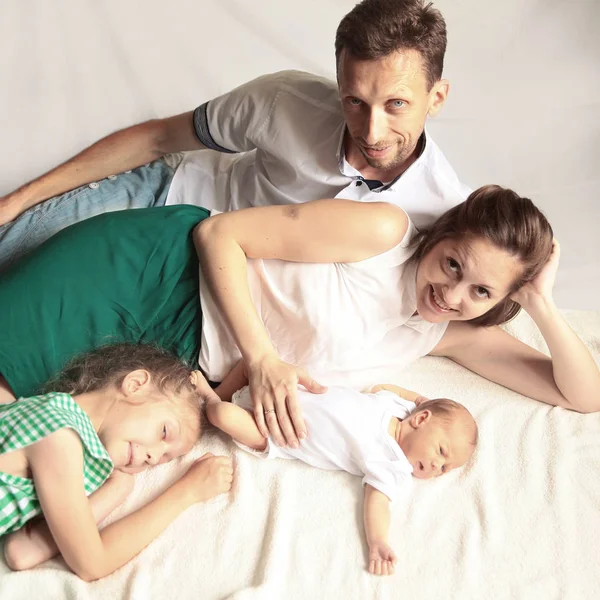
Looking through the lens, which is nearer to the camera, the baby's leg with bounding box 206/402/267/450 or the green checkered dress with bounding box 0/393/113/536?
the green checkered dress with bounding box 0/393/113/536

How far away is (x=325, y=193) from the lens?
167 centimetres

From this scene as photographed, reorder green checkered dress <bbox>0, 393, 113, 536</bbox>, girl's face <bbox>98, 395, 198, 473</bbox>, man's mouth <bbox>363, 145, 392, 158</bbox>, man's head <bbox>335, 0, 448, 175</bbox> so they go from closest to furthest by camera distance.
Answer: green checkered dress <bbox>0, 393, 113, 536</bbox>, girl's face <bbox>98, 395, 198, 473</bbox>, man's head <bbox>335, 0, 448, 175</bbox>, man's mouth <bbox>363, 145, 392, 158</bbox>

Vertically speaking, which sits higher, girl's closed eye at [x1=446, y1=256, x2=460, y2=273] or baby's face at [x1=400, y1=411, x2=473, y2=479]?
girl's closed eye at [x1=446, y1=256, x2=460, y2=273]

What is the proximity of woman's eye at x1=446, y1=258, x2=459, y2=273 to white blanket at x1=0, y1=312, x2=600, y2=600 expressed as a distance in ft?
1.14

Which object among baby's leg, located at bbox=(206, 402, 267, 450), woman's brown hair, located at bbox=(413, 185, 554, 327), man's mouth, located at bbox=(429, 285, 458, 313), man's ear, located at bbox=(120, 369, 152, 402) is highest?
woman's brown hair, located at bbox=(413, 185, 554, 327)

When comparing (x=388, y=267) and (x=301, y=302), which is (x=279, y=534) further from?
(x=388, y=267)

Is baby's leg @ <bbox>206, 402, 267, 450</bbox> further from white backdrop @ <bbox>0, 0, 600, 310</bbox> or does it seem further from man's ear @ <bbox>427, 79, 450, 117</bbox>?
white backdrop @ <bbox>0, 0, 600, 310</bbox>

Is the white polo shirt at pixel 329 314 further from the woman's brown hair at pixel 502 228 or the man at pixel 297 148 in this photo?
the man at pixel 297 148

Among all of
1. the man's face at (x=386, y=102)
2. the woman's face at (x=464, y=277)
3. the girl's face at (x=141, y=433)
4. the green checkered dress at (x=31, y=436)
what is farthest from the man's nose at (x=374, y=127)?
the green checkered dress at (x=31, y=436)

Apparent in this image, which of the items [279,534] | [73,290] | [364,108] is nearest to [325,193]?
[364,108]

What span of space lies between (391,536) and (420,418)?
0.24 m

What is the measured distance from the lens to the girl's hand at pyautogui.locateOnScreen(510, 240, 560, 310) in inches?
58.0

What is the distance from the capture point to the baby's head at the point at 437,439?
4.57 ft

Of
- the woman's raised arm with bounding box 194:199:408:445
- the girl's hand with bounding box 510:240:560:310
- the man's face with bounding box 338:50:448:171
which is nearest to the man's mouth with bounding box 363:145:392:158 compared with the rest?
the man's face with bounding box 338:50:448:171
